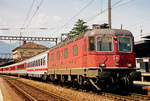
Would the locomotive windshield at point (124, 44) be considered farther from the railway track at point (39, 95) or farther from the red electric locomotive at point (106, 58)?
the railway track at point (39, 95)

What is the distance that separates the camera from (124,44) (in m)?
13.1

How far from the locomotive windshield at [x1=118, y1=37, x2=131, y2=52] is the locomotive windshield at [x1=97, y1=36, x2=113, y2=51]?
2.04ft

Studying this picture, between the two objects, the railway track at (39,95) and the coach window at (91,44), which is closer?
the railway track at (39,95)

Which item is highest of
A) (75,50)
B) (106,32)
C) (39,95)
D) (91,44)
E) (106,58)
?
(106,32)

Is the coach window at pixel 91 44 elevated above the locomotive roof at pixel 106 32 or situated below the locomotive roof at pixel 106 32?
below

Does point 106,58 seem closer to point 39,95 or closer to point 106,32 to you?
point 106,32

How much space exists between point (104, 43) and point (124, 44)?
1260mm

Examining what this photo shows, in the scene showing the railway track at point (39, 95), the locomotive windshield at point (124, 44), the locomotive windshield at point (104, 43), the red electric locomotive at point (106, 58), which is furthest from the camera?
the locomotive windshield at point (124, 44)

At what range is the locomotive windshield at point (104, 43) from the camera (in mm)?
12750

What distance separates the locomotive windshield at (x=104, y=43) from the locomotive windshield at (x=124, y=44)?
2.04 feet

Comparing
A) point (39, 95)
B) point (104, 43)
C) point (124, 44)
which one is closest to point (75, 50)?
→ point (104, 43)

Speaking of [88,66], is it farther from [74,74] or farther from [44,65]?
[44,65]

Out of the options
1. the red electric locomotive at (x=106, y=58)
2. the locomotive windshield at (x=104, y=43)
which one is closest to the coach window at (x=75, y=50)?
the red electric locomotive at (x=106, y=58)

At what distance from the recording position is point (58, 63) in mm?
19047
